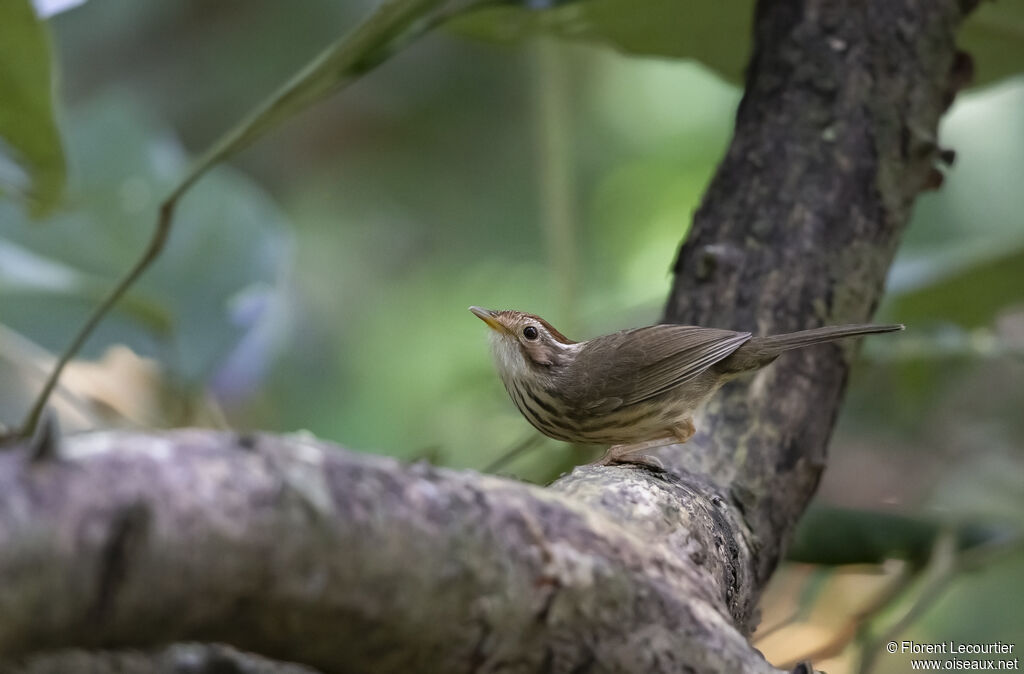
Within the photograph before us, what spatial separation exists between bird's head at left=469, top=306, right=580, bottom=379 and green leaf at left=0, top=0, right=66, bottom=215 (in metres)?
1.57

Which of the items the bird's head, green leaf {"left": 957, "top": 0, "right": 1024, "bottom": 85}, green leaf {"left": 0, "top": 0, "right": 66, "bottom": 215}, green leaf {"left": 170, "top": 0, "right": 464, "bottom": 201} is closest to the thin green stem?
green leaf {"left": 170, "top": 0, "right": 464, "bottom": 201}

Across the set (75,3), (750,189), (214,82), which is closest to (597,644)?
(750,189)

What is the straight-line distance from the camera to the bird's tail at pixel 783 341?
3.07 meters

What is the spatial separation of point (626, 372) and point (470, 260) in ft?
15.8

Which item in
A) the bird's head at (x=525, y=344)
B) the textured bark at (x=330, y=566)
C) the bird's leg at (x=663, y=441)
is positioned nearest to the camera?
the textured bark at (x=330, y=566)

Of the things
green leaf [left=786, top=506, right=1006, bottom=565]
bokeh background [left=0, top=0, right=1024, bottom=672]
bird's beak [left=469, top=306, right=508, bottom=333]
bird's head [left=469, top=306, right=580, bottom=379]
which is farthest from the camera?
bokeh background [left=0, top=0, right=1024, bottom=672]

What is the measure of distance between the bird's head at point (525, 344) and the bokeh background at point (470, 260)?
0.30m

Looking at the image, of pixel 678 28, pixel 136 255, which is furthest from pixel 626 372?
pixel 136 255

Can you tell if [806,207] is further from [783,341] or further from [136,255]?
[136,255]

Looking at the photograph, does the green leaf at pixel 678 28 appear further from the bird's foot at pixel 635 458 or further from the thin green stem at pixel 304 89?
the bird's foot at pixel 635 458

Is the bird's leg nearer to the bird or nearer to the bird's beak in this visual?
the bird

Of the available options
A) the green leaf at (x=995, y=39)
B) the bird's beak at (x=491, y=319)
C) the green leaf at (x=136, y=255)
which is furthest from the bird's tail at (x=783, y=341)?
the green leaf at (x=136, y=255)

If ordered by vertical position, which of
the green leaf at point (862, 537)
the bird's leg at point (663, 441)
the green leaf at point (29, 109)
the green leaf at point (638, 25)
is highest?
the green leaf at point (638, 25)

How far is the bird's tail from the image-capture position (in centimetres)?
307
